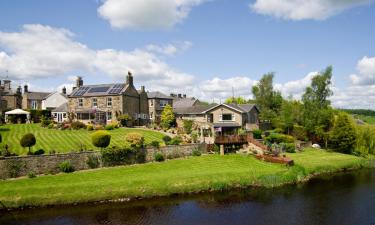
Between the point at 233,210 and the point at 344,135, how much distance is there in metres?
40.6

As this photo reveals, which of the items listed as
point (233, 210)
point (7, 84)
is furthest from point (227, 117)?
point (7, 84)

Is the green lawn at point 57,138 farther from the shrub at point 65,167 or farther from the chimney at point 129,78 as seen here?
the chimney at point 129,78

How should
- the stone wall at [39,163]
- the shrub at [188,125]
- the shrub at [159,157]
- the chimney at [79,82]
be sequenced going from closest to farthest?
1. the stone wall at [39,163]
2. the shrub at [159,157]
3. the shrub at [188,125]
4. the chimney at [79,82]

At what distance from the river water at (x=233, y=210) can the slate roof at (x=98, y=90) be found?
132ft

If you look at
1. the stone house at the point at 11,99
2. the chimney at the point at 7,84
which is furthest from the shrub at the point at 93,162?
the chimney at the point at 7,84

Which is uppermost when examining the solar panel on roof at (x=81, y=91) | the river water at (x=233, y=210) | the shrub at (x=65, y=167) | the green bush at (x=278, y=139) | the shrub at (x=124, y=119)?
the solar panel on roof at (x=81, y=91)

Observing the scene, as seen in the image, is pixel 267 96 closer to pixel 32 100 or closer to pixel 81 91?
pixel 81 91

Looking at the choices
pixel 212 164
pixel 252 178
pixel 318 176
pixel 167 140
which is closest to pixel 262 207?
pixel 252 178

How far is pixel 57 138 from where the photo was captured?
53.6 m

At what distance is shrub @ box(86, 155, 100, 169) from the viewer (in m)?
42.2

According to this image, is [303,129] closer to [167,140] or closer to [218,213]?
[167,140]

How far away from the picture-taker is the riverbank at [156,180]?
33.3m

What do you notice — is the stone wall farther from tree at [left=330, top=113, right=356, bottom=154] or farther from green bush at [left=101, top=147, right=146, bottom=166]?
tree at [left=330, top=113, right=356, bottom=154]

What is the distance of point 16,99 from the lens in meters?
90.2
